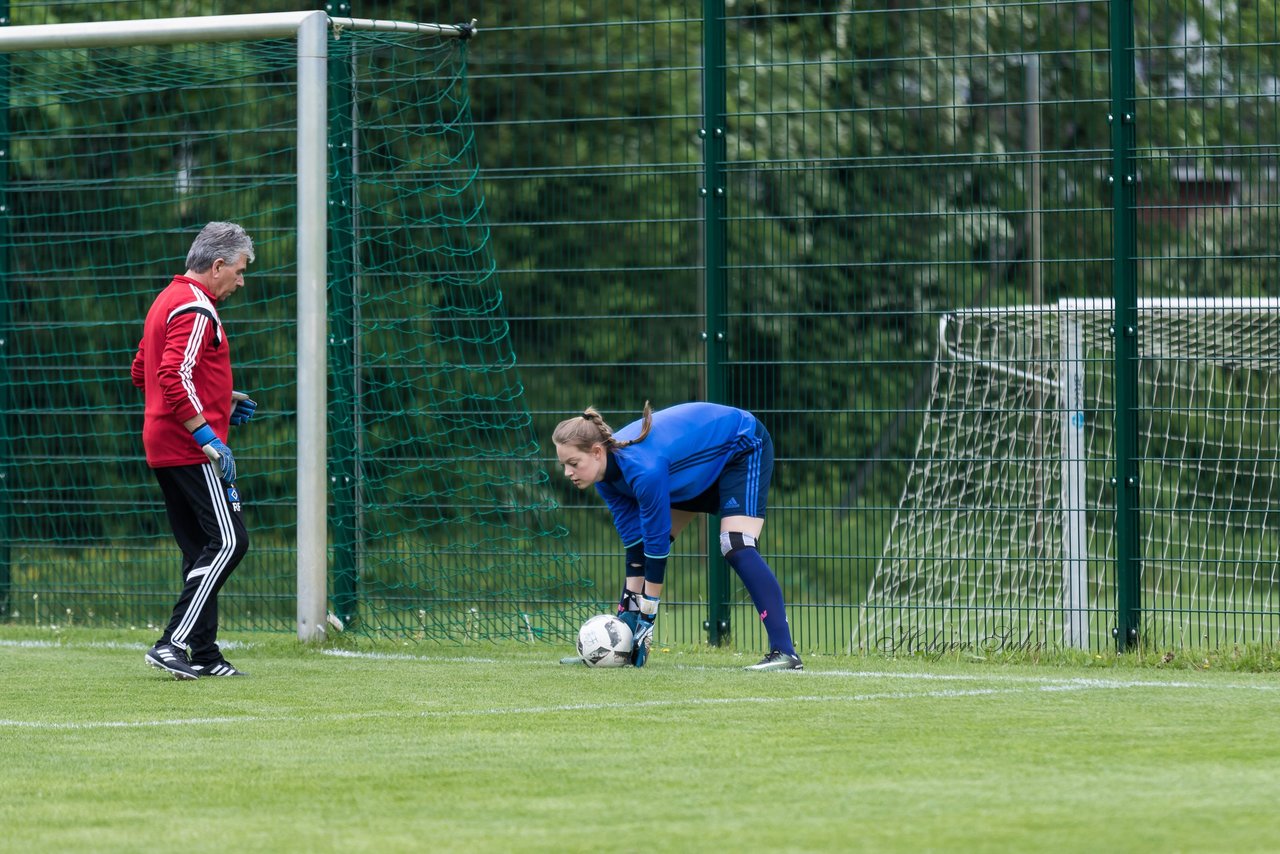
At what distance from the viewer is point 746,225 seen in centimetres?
1044

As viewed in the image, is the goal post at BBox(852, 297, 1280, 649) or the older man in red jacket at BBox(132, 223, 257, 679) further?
the goal post at BBox(852, 297, 1280, 649)

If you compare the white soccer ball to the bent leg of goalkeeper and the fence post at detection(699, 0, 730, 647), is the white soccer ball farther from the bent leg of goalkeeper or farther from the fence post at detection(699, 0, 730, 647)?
the fence post at detection(699, 0, 730, 647)

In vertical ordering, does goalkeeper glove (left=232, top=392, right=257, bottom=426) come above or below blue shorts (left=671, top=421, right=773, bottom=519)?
above

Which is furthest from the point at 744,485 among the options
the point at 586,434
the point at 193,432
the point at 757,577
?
the point at 193,432

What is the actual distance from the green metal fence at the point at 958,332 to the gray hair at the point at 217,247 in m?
2.32

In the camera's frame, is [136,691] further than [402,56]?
No

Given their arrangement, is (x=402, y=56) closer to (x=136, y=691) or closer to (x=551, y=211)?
(x=551, y=211)

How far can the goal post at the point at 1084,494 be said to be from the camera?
9.74 meters

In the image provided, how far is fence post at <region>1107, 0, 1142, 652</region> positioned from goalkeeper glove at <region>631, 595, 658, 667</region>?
244 cm

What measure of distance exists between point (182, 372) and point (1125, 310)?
14.9ft

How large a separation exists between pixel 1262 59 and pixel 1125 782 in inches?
210

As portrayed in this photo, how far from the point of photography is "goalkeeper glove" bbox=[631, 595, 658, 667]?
876 cm

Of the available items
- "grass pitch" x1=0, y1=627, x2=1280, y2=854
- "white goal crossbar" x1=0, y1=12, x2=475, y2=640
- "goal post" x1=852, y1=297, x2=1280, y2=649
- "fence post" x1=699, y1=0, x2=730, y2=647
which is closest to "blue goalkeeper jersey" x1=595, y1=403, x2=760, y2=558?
"grass pitch" x1=0, y1=627, x2=1280, y2=854

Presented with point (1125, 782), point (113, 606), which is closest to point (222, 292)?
point (113, 606)
